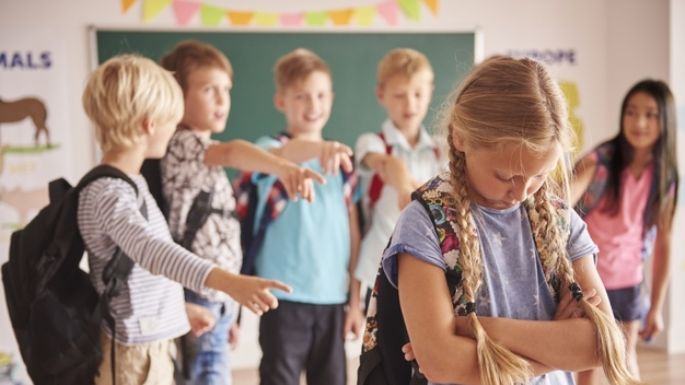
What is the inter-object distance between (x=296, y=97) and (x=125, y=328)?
106cm

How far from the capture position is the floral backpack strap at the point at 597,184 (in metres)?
2.60

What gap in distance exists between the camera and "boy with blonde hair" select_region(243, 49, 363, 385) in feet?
7.20

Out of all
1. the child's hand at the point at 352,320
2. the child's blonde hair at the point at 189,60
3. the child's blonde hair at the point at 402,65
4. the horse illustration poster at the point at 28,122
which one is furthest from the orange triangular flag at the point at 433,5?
the child's hand at the point at 352,320

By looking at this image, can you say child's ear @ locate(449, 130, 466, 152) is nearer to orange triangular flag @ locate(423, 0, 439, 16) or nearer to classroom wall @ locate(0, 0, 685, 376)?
classroom wall @ locate(0, 0, 685, 376)

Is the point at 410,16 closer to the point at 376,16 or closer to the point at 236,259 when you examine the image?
the point at 376,16

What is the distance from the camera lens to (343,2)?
12.5 ft

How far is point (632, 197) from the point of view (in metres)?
2.62

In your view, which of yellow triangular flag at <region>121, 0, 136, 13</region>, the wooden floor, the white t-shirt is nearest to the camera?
the white t-shirt

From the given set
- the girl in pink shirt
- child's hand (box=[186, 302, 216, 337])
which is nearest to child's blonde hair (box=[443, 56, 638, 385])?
child's hand (box=[186, 302, 216, 337])

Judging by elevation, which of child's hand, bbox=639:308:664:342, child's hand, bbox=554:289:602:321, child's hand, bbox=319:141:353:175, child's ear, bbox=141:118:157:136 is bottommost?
child's hand, bbox=639:308:664:342

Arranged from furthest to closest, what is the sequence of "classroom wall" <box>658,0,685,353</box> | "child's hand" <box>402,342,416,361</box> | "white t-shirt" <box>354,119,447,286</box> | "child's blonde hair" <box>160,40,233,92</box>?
"classroom wall" <box>658,0,685,353</box>, "white t-shirt" <box>354,119,447,286</box>, "child's blonde hair" <box>160,40,233,92</box>, "child's hand" <box>402,342,416,361</box>

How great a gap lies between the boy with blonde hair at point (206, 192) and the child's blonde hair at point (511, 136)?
31.3 inches

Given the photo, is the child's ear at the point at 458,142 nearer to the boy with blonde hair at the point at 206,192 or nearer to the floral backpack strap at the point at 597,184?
the boy with blonde hair at the point at 206,192

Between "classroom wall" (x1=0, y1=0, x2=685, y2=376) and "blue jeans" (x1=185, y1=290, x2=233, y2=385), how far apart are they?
6.09 feet
